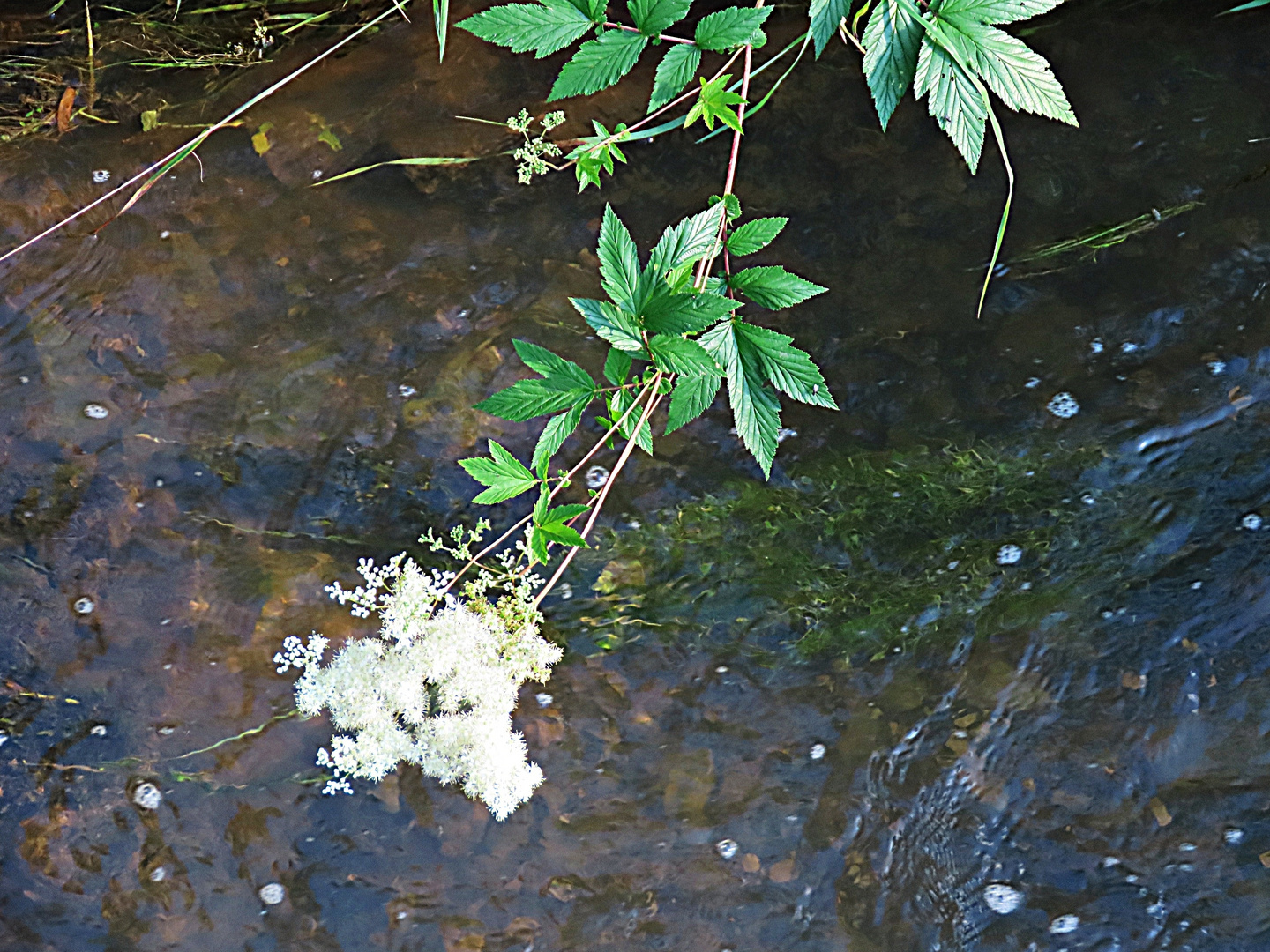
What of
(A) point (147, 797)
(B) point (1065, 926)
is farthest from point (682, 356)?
(A) point (147, 797)

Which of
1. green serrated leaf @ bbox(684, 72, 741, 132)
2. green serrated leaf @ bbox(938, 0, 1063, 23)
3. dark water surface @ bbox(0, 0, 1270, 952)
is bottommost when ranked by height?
dark water surface @ bbox(0, 0, 1270, 952)

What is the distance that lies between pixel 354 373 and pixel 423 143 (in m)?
0.71

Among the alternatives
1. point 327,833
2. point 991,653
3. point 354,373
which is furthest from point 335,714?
point 991,653

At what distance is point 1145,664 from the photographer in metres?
2.16

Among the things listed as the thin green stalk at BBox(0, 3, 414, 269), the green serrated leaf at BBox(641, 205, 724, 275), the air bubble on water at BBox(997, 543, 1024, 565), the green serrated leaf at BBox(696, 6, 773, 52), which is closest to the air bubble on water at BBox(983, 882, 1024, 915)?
the air bubble on water at BBox(997, 543, 1024, 565)

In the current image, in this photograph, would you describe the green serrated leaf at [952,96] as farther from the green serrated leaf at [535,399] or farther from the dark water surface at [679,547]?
the dark water surface at [679,547]

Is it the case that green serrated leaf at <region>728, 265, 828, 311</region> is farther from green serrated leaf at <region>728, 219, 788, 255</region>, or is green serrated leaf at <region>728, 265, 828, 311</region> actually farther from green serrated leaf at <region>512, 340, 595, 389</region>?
green serrated leaf at <region>512, 340, 595, 389</region>

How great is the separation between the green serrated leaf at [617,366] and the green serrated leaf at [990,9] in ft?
2.39

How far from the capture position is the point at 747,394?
1.44 meters

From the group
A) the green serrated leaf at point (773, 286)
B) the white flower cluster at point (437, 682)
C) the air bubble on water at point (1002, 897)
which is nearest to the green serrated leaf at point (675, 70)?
the green serrated leaf at point (773, 286)

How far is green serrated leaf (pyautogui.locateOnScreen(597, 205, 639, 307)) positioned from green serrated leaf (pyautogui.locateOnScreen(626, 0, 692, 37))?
0.31 m

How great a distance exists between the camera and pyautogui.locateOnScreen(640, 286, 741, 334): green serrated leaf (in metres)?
1.27

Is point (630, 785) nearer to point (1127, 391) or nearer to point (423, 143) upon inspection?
point (1127, 391)

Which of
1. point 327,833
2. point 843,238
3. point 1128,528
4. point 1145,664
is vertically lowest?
point 327,833
